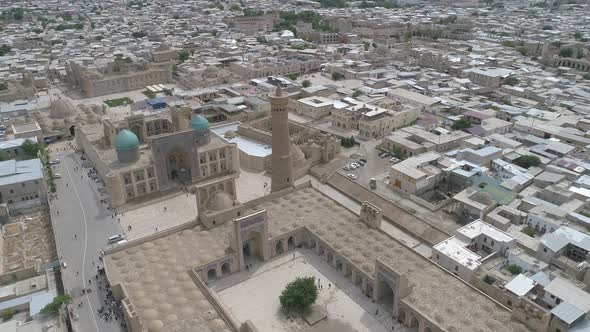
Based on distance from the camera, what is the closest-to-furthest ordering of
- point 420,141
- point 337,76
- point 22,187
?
1. point 22,187
2. point 420,141
3. point 337,76

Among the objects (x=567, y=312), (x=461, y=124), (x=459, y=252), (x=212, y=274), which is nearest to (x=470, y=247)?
(x=459, y=252)

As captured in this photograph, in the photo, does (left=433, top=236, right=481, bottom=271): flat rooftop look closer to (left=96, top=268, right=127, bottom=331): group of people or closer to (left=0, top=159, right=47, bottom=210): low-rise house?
(left=96, top=268, right=127, bottom=331): group of people

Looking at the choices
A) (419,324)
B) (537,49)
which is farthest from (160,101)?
(537,49)

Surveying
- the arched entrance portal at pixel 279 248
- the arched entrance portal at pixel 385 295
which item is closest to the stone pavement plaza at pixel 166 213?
the arched entrance portal at pixel 279 248

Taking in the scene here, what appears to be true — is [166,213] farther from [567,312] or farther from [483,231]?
[567,312]

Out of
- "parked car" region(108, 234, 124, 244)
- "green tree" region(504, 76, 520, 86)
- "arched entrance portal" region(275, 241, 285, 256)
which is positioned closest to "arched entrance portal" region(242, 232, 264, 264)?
"arched entrance portal" region(275, 241, 285, 256)
